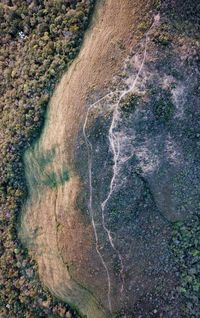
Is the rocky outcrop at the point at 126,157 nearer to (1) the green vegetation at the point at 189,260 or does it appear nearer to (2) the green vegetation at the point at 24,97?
(1) the green vegetation at the point at 189,260

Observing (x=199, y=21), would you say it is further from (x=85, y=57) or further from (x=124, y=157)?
(x=124, y=157)

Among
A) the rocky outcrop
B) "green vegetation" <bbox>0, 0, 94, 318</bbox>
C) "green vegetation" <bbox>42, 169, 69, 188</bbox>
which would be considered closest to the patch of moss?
the rocky outcrop

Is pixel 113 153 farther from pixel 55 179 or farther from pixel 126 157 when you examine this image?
pixel 55 179

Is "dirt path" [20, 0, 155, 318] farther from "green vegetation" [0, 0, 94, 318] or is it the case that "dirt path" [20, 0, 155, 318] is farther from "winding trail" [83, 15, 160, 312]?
"green vegetation" [0, 0, 94, 318]

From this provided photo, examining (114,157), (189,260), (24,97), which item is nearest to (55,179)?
(114,157)

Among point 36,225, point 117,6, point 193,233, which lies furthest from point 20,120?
point 193,233

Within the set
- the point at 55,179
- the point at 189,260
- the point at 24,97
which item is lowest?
the point at 189,260
